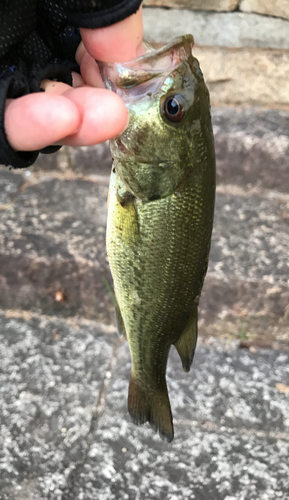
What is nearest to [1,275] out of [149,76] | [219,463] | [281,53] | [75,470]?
[75,470]

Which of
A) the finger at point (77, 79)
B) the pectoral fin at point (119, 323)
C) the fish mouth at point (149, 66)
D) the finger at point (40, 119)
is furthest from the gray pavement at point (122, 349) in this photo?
the finger at point (40, 119)

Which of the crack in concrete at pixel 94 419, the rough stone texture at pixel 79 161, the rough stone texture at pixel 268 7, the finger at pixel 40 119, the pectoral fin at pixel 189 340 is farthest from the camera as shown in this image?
the rough stone texture at pixel 79 161

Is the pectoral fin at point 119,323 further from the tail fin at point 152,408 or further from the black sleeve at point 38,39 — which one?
the black sleeve at point 38,39

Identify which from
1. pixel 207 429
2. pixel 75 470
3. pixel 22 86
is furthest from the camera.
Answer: pixel 207 429

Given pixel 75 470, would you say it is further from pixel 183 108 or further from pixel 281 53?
pixel 281 53

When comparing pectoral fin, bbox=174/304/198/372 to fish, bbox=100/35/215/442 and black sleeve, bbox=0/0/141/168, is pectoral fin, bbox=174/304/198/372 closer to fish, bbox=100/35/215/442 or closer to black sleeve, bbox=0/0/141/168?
fish, bbox=100/35/215/442

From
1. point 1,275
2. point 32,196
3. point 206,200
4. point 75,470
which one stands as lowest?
point 75,470
